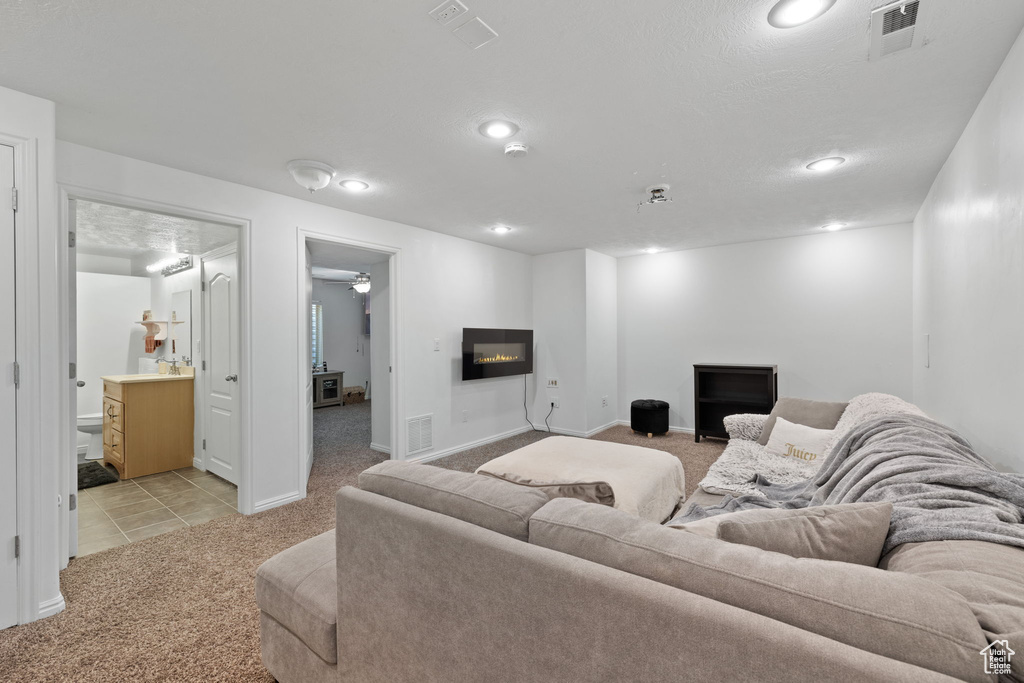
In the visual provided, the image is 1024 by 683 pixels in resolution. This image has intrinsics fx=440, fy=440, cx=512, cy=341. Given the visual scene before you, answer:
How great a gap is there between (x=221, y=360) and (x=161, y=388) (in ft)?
2.81

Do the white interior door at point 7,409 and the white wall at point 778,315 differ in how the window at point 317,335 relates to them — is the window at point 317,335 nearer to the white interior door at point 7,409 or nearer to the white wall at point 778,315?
the white wall at point 778,315

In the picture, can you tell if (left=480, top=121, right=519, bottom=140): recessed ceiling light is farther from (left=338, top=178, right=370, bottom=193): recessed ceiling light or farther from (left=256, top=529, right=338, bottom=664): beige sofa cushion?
(left=256, top=529, right=338, bottom=664): beige sofa cushion

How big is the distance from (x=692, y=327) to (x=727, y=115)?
3.77 metres

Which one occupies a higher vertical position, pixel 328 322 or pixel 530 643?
pixel 328 322

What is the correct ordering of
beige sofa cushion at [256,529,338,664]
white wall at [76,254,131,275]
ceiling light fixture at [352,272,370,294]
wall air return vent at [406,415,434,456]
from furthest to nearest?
ceiling light fixture at [352,272,370,294], white wall at [76,254,131,275], wall air return vent at [406,415,434,456], beige sofa cushion at [256,529,338,664]

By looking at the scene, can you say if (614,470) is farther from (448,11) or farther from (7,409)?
(7,409)

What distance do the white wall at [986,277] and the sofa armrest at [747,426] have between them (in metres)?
1.10

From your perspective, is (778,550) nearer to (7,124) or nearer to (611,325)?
(7,124)

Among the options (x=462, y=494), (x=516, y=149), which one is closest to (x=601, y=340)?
(x=516, y=149)

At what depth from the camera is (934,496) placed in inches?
46.9

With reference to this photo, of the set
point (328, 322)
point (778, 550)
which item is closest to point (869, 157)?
point (778, 550)

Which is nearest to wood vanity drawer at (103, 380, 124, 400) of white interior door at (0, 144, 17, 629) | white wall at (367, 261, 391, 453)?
white wall at (367, 261, 391, 453)

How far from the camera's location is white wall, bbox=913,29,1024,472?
5.37 feet

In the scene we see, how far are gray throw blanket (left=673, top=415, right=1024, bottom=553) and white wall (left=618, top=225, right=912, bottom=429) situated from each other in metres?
3.24
